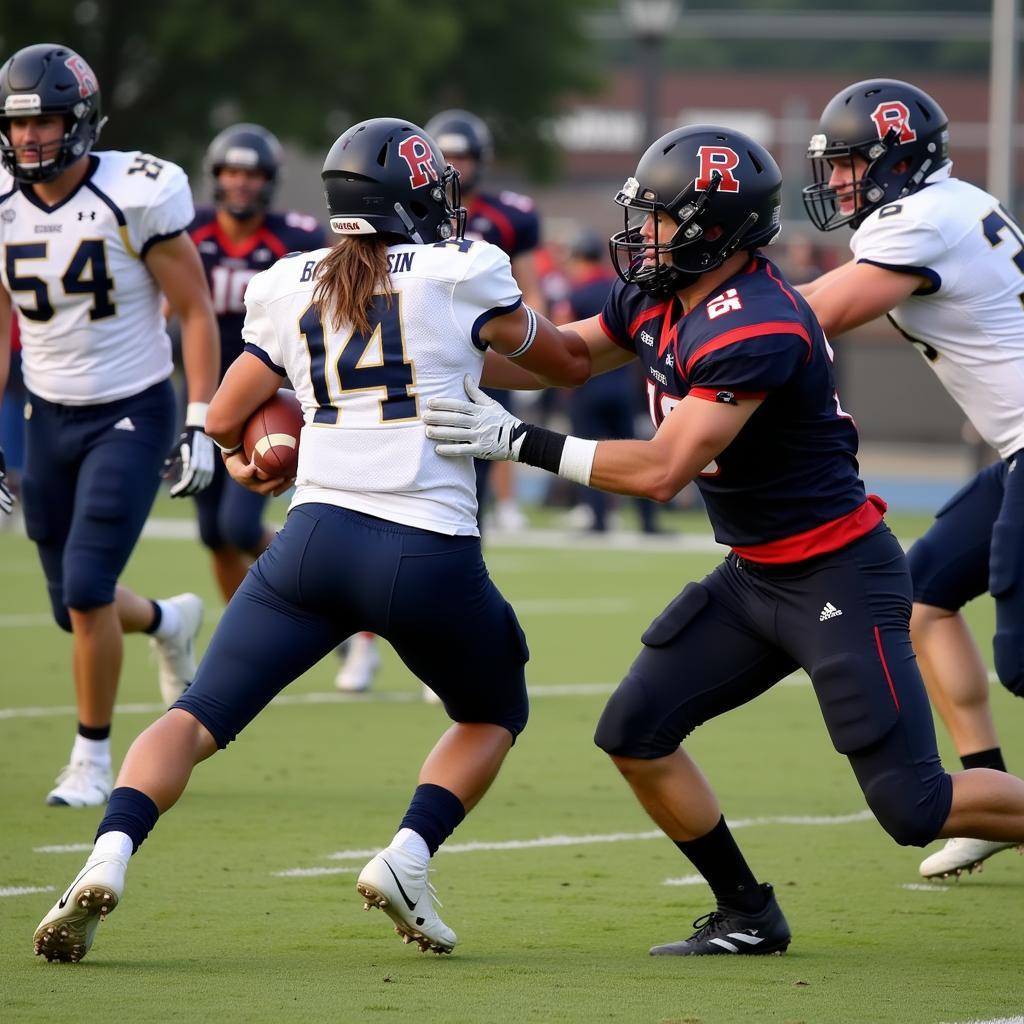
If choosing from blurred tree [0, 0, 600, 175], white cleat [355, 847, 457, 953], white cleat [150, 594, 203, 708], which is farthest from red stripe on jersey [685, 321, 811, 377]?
blurred tree [0, 0, 600, 175]

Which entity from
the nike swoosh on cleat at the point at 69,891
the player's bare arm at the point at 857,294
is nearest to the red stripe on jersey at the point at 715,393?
→ the player's bare arm at the point at 857,294

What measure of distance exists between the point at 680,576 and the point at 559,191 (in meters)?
24.3

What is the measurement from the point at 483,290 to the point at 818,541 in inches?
37.6

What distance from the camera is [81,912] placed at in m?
4.17

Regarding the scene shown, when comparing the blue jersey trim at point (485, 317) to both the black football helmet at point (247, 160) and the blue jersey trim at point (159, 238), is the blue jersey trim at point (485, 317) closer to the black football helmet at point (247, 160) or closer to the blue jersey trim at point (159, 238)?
the blue jersey trim at point (159, 238)

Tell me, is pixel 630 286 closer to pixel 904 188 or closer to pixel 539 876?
pixel 904 188

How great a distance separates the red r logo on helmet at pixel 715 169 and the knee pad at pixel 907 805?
1.36 meters

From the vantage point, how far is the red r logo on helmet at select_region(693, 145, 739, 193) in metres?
4.50

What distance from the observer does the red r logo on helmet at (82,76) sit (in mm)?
6047

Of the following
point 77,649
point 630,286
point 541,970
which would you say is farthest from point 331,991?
point 77,649

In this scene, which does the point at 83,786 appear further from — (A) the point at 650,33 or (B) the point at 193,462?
(A) the point at 650,33

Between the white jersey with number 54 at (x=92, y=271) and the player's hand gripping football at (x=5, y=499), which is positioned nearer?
the player's hand gripping football at (x=5, y=499)

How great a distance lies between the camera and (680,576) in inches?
513

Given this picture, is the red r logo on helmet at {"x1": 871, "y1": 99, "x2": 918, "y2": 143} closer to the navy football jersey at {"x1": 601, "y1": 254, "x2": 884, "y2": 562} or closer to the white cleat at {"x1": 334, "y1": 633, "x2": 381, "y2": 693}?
the navy football jersey at {"x1": 601, "y1": 254, "x2": 884, "y2": 562}
